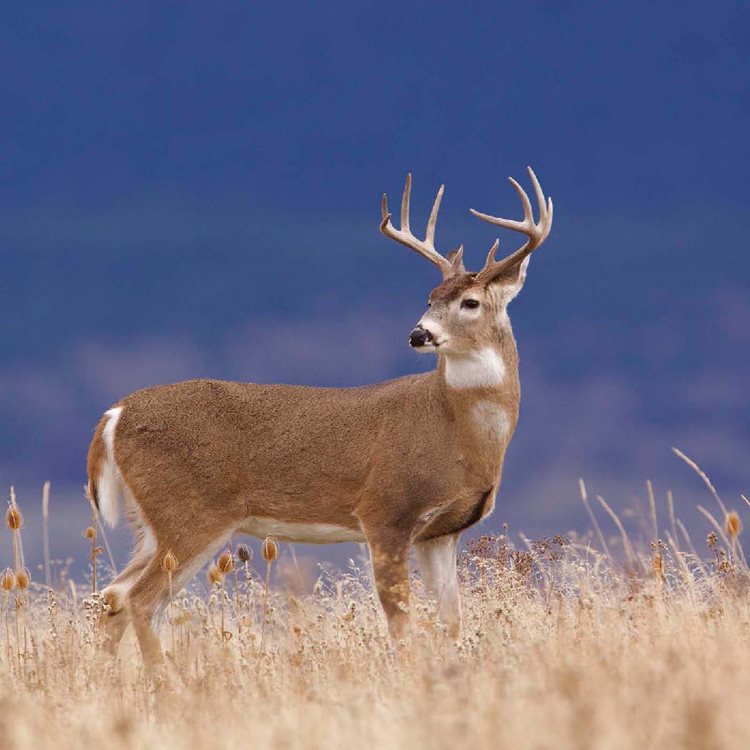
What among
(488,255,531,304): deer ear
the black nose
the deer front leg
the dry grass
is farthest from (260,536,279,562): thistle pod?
(488,255,531,304): deer ear

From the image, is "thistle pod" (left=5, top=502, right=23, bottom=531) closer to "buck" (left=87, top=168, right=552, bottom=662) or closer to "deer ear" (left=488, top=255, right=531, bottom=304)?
"buck" (left=87, top=168, right=552, bottom=662)

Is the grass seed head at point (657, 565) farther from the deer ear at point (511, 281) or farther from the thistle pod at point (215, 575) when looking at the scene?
the thistle pod at point (215, 575)

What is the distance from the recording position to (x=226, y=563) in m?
7.67

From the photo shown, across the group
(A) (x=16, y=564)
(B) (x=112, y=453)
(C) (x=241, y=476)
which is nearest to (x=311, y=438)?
(C) (x=241, y=476)

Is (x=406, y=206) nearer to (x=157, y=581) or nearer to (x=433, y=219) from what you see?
(x=433, y=219)

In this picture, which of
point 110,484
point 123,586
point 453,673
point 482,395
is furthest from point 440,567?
point 453,673

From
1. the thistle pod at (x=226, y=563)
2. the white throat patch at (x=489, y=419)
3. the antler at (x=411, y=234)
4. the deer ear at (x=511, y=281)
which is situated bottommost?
the thistle pod at (x=226, y=563)

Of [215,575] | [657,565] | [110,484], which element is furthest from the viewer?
[110,484]

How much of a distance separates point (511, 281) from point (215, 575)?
2.75m

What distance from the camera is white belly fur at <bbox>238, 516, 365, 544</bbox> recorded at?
8703 millimetres

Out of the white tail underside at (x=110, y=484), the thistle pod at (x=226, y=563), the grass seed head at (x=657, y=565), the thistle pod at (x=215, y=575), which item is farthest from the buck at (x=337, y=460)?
the grass seed head at (x=657, y=565)

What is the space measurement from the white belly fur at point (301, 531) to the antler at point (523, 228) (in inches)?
75.0

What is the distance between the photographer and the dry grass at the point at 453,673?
3926 millimetres

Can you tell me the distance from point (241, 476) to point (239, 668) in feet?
6.95
